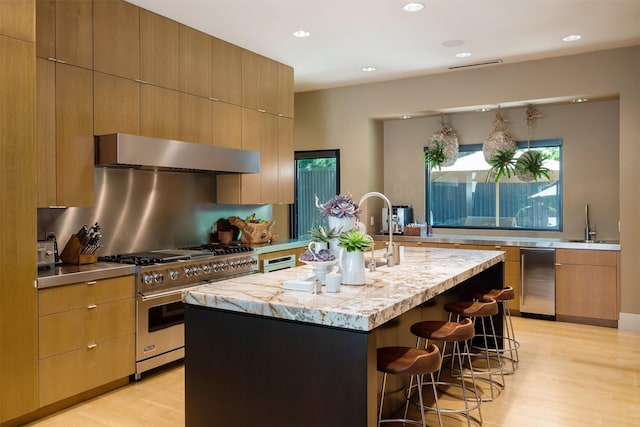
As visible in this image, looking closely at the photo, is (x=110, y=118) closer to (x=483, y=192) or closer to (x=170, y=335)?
(x=170, y=335)

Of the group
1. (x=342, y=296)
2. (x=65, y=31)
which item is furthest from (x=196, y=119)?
(x=342, y=296)

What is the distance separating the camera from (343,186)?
Result: 6.88 m

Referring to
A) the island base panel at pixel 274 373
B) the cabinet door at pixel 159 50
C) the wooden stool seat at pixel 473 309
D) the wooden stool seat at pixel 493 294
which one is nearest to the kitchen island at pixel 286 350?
the island base panel at pixel 274 373

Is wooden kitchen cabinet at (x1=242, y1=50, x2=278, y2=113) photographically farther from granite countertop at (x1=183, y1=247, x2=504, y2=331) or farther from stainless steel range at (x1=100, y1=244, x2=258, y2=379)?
granite countertop at (x1=183, y1=247, x2=504, y2=331)

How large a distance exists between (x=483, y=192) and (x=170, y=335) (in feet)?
14.3

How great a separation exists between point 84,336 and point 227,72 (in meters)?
2.81

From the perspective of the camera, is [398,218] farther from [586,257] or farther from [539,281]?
[586,257]

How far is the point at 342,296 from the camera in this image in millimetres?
2404

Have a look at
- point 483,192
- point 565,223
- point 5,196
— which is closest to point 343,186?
point 483,192

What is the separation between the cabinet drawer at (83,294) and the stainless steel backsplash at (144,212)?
2.00 feet

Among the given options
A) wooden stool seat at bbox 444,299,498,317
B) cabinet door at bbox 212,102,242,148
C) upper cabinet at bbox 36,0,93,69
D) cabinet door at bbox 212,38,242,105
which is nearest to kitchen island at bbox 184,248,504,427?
wooden stool seat at bbox 444,299,498,317

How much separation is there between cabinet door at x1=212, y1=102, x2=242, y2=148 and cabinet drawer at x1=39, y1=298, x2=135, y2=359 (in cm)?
188

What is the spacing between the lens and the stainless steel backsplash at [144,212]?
3862 mm

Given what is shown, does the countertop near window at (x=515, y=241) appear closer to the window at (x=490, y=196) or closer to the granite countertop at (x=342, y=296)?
the window at (x=490, y=196)
